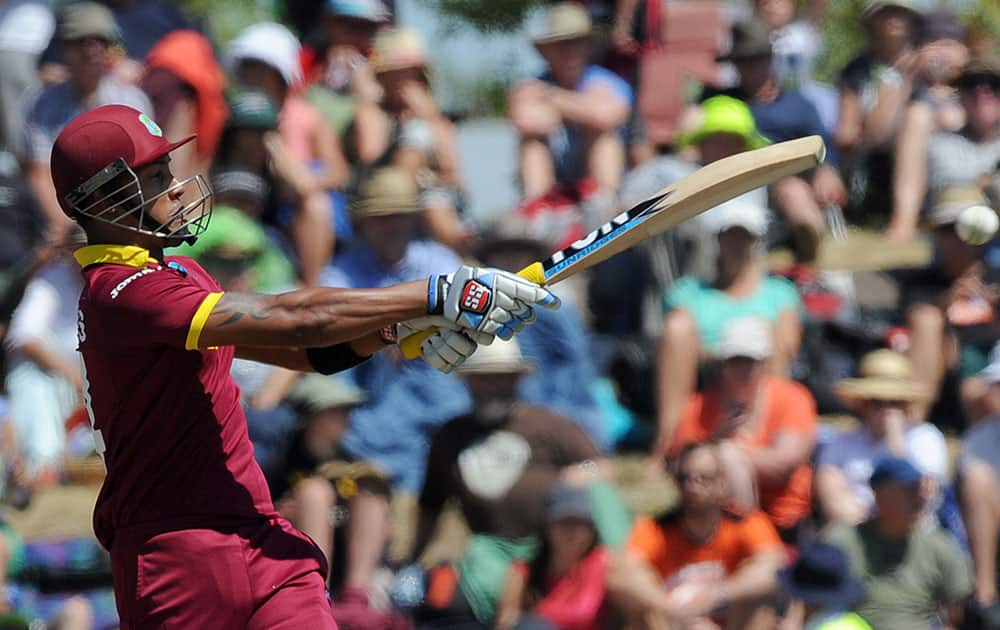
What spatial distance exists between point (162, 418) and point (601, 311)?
17.2ft

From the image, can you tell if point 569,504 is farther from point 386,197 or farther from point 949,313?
point 949,313

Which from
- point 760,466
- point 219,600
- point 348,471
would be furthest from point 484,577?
point 219,600

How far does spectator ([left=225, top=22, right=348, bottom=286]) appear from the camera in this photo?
950 centimetres

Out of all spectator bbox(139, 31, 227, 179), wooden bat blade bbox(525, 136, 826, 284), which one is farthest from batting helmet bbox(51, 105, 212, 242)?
spectator bbox(139, 31, 227, 179)

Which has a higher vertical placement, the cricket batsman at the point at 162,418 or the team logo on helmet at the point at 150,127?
the team logo on helmet at the point at 150,127

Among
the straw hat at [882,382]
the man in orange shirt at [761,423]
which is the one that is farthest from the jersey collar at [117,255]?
the straw hat at [882,382]

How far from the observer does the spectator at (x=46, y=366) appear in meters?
8.98

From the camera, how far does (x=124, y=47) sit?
34.6 feet

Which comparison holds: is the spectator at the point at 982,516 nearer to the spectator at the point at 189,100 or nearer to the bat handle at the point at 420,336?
the bat handle at the point at 420,336

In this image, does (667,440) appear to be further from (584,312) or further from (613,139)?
(613,139)

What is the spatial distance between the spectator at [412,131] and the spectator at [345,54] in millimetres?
64

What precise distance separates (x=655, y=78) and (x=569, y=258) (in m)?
5.82

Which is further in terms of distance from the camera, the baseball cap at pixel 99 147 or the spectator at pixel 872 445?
the spectator at pixel 872 445

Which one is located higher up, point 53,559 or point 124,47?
point 124,47
